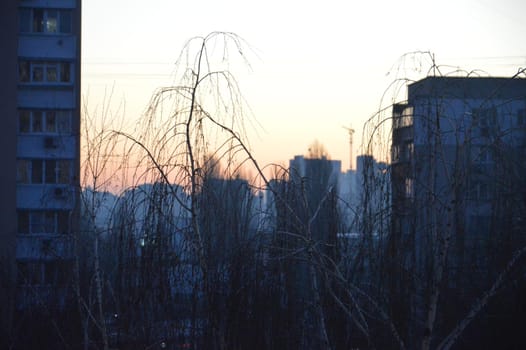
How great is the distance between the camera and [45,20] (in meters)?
21.7

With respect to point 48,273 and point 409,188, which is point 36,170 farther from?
point 409,188

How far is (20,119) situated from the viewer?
21.8 m

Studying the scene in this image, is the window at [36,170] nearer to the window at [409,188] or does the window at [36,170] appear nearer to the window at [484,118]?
the window at [409,188]

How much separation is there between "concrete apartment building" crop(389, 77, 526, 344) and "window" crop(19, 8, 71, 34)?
17.2m

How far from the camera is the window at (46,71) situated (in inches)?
862

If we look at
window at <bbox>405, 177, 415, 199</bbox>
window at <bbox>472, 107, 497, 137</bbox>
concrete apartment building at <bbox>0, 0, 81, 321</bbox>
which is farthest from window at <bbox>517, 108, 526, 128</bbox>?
concrete apartment building at <bbox>0, 0, 81, 321</bbox>

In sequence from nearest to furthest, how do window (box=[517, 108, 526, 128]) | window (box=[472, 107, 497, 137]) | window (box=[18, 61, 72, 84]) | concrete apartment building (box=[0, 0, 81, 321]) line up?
window (box=[472, 107, 497, 137])
window (box=[517, 108, 526, 128])
concrete apartment building (box=[0, 0, 81, 321])
window (box=[18, 61, 72, 84])

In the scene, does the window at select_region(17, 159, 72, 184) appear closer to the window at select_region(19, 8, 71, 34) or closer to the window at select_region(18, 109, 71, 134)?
the window at select_region(18, 109, 71, 134)

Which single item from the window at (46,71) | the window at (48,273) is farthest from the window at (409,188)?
the window at (46,71)

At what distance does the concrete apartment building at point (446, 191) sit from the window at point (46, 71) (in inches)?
681

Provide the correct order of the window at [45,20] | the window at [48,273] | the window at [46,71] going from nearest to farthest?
the window at [48,273], the window at [45,20], the window at [46,71]

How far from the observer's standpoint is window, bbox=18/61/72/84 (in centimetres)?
2191

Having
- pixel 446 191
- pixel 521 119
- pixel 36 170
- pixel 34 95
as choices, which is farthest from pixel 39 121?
pixel 446 191

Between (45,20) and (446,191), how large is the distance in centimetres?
1897
